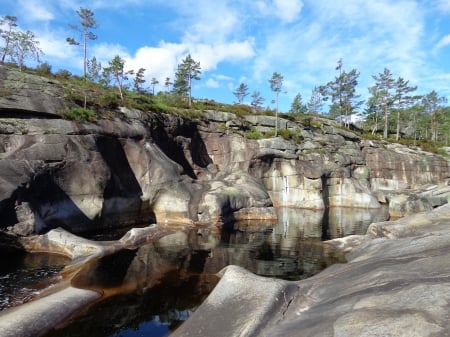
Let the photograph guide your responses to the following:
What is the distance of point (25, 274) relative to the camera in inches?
667

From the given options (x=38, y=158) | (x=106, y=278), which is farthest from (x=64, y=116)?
(x=106, y=278)

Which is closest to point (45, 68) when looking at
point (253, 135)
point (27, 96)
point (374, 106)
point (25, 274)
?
point (27, 96)

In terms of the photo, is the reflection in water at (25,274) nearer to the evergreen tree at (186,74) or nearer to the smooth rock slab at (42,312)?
the smooth rock slab at (42,312)

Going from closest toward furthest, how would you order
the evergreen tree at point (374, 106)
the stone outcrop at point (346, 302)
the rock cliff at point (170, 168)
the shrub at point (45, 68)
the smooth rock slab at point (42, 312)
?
the stone outcrop at point (346, 302) < the smooth rock slab at point (42, 312) < the rock cliff at point (170, 168) < the shrub at point (45, 68) < the evergreen tree at point (374, 106)

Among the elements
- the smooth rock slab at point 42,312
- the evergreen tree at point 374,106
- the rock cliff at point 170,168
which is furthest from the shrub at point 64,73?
the evergreen tree at point 374,106

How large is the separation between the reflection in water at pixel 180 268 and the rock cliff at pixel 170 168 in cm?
584

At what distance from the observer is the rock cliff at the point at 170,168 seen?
83.1ft

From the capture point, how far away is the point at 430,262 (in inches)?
410

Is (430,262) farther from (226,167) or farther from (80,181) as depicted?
(226,167)

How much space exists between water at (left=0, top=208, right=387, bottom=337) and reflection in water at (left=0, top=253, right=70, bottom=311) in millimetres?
1701

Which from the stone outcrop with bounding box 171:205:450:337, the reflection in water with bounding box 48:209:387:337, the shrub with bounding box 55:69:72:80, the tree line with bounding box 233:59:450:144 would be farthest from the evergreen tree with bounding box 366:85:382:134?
the stone outcrop with bounding box 171:205:450:337

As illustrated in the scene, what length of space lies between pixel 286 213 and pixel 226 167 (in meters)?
12.2

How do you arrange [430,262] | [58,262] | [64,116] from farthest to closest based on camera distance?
[64,116] → [58,262] → [430,262]

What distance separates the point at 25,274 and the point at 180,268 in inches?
308
